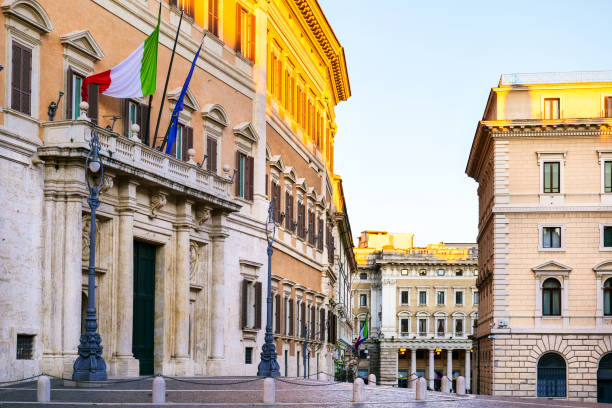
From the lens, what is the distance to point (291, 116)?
50.8 metres

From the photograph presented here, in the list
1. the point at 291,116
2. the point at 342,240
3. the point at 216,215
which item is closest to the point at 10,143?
the point at 216,215

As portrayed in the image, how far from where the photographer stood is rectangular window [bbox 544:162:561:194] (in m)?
57.7

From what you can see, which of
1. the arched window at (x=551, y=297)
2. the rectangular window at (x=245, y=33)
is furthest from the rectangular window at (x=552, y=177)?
the rectangular window at (x=245, y=33)

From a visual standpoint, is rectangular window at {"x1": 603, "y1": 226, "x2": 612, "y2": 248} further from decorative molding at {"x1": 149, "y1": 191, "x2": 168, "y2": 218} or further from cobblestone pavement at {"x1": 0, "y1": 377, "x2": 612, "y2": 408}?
decorative molding at {"x1": 149, "y1": 191, "x2": 168, "y2": 218}

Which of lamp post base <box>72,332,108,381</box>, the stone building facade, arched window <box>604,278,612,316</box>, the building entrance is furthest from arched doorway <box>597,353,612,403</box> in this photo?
lamp post base <box>72,332,108,381</box>

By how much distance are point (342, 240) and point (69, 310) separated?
197 feet

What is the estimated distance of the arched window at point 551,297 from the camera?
56875 millimetres

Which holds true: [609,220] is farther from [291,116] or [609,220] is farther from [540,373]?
[291,116]

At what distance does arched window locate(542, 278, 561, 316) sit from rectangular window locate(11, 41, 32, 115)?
36.6m

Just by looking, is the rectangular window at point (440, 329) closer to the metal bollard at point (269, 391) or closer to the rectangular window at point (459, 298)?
the rectangular window at point (459, 298)

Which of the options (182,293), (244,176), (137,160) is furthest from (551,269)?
(137,160)

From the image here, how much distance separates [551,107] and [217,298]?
29.1m

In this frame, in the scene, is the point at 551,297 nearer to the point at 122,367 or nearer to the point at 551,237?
the point at 551,237

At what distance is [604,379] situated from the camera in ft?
185
